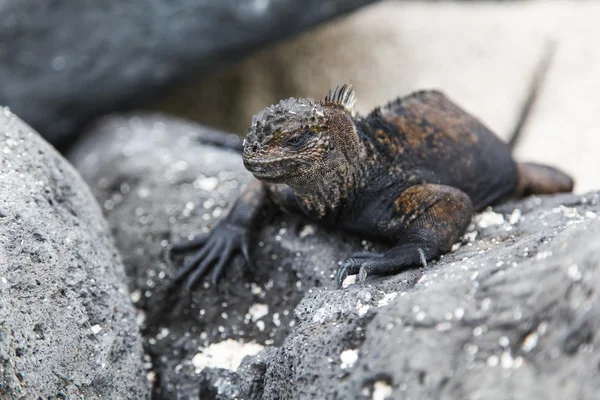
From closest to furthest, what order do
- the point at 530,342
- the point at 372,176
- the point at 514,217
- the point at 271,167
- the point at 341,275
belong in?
the point at 530,342 → the point at 271,167 → the point at 341,275 → the point at 372,176 → the point at 514,217

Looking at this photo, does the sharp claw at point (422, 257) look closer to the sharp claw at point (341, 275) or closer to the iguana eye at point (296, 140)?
the sharp claw at point (341, 275)

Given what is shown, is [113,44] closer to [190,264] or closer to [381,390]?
[190,264]

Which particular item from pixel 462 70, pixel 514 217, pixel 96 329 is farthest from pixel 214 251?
pixel 462 70

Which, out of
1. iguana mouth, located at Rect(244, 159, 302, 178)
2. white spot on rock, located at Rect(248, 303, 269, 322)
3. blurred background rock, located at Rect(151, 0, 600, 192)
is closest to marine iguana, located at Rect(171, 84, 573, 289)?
iguana mouth, located at Rect(244, 159, 302, 178)

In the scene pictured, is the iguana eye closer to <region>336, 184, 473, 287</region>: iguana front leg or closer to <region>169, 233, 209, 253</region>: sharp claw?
<region>336, 184, 473, 287</region>: iguana front leg

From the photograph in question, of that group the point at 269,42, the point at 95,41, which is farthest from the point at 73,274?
the point at 269,42

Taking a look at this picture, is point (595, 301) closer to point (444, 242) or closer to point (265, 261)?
point (444, 242)

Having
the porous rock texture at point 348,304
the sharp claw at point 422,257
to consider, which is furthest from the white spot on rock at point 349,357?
the sharp claw at point 422,257
